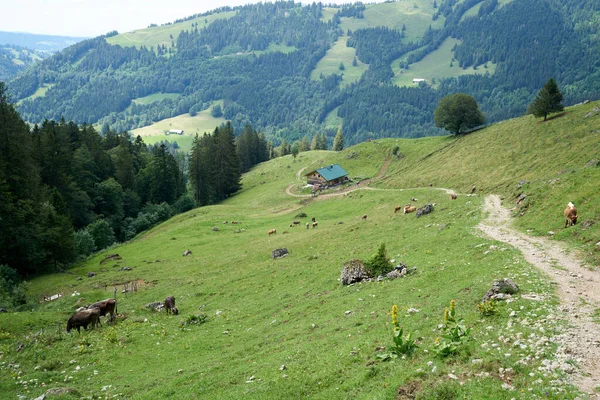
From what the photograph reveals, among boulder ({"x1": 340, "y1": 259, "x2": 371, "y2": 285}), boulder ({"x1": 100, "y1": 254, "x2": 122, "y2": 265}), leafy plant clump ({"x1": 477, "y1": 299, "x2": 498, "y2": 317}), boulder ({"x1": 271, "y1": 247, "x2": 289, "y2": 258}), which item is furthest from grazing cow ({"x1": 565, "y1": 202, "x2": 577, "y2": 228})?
boulder ({"x1": 100, "y1": 254, "x2": 122, "y2": 265})

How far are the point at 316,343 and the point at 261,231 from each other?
179 ft

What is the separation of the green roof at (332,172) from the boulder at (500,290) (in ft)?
322

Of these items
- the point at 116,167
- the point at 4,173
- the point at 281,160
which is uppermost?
the point at 4,173

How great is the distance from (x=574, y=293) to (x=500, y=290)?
3.16m

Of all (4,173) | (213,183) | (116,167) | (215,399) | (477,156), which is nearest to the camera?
(215,399)

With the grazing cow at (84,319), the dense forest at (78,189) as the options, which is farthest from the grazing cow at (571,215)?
the dense forest at (78,189)

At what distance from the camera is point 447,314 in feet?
53.5

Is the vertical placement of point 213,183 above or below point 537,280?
below

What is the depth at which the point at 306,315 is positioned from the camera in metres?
25.8

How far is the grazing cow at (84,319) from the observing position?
92.0 feet

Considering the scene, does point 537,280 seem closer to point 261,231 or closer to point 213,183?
point 261,231

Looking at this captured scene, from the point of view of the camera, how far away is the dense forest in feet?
182

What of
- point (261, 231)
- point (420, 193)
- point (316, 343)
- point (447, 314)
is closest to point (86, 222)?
point (261, 231)

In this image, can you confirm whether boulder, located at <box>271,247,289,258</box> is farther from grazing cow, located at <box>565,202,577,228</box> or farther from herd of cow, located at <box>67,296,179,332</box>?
grazing cow, located at <box>565,202,577,228</box>
